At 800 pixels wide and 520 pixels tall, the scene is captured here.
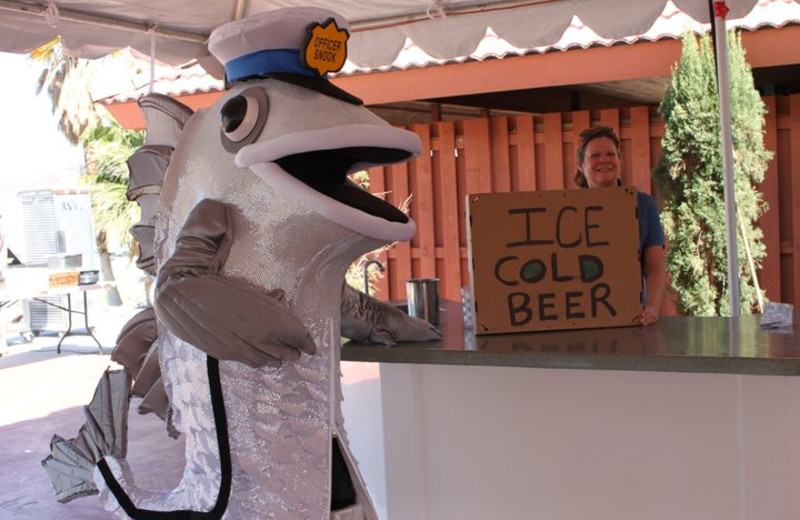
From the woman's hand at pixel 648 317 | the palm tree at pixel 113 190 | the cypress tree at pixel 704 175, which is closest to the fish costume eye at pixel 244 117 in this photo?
the woman's hand at pixel 648 317

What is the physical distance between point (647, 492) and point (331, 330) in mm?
1306

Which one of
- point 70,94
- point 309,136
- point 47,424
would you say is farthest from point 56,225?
point 309,136

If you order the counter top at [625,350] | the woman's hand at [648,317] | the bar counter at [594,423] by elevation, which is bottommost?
the bar counter at [594,423]

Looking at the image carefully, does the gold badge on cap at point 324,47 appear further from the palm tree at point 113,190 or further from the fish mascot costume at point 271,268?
the palm tree at point 113,190

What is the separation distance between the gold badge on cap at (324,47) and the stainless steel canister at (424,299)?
1258 millimetres

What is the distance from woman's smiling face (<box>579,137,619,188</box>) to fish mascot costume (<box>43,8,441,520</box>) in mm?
1903

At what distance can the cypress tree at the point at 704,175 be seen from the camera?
18.4 feet

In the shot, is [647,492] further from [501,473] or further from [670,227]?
[670,227]

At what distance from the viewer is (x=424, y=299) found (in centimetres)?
269

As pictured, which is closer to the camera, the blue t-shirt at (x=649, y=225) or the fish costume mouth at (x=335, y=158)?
the fish costume mouth at (x=335, y=158)

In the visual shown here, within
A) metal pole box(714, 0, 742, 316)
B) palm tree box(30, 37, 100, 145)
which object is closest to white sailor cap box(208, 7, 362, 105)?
metal pole box(714, 0, 742, 316)

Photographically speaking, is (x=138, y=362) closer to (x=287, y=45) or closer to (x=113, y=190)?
(x=287, y=45)

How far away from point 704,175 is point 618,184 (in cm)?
275

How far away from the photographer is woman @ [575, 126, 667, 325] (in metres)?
3.21
